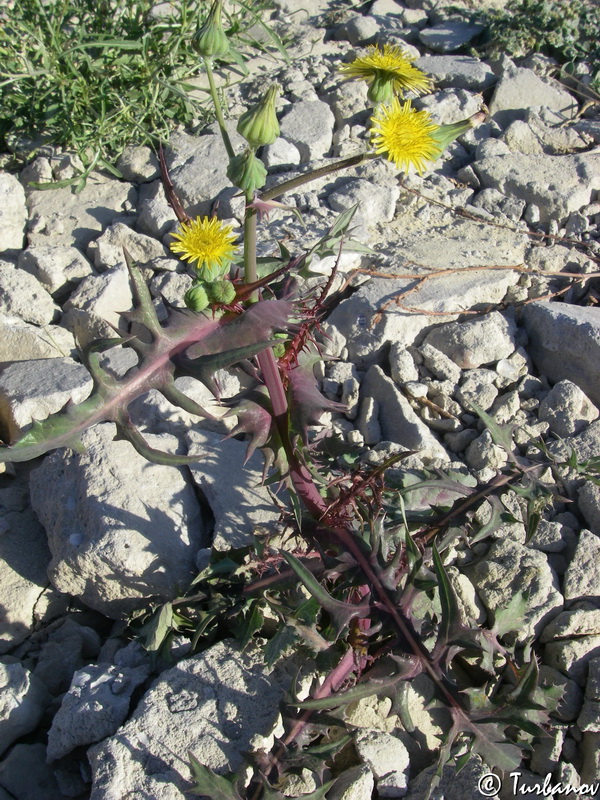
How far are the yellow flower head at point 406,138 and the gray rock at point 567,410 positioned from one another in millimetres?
1221

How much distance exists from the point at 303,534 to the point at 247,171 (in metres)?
1.13

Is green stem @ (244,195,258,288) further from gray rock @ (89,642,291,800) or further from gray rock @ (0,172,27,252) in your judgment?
gray rock @ (0,172,27,252)

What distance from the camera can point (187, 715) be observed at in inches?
83.7

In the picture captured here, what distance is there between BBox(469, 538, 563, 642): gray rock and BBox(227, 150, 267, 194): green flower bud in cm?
149

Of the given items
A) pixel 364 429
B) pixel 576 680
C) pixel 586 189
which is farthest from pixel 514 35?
pixel 576 680

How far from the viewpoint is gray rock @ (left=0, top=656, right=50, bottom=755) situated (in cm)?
220

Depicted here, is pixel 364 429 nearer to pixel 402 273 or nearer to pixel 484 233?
pixel 402 273

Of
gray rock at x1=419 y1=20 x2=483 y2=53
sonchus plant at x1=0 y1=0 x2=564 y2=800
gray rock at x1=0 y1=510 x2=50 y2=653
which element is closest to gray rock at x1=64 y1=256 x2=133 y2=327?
gray rock at x1=0 y1=510 x2=50 y2=653

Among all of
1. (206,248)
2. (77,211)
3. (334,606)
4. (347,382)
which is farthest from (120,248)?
(334,606)

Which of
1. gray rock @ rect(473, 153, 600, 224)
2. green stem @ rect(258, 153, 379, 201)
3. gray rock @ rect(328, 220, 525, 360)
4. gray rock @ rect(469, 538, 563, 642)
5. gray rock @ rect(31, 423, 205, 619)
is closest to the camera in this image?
green stem @ rect(258, 153, 379, 201)

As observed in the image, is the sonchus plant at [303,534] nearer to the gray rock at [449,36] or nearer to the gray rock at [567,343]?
the gray rock at [567,343]

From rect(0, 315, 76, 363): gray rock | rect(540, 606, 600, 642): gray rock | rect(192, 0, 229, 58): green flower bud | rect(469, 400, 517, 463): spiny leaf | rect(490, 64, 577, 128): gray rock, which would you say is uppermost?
rect(192, 0, 229, 58): green flower bud

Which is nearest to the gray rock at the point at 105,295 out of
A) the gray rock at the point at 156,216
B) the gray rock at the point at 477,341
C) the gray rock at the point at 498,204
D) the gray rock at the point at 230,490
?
the gray rock at the point at 156,216

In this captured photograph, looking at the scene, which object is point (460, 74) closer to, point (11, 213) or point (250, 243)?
point (11, 213)
